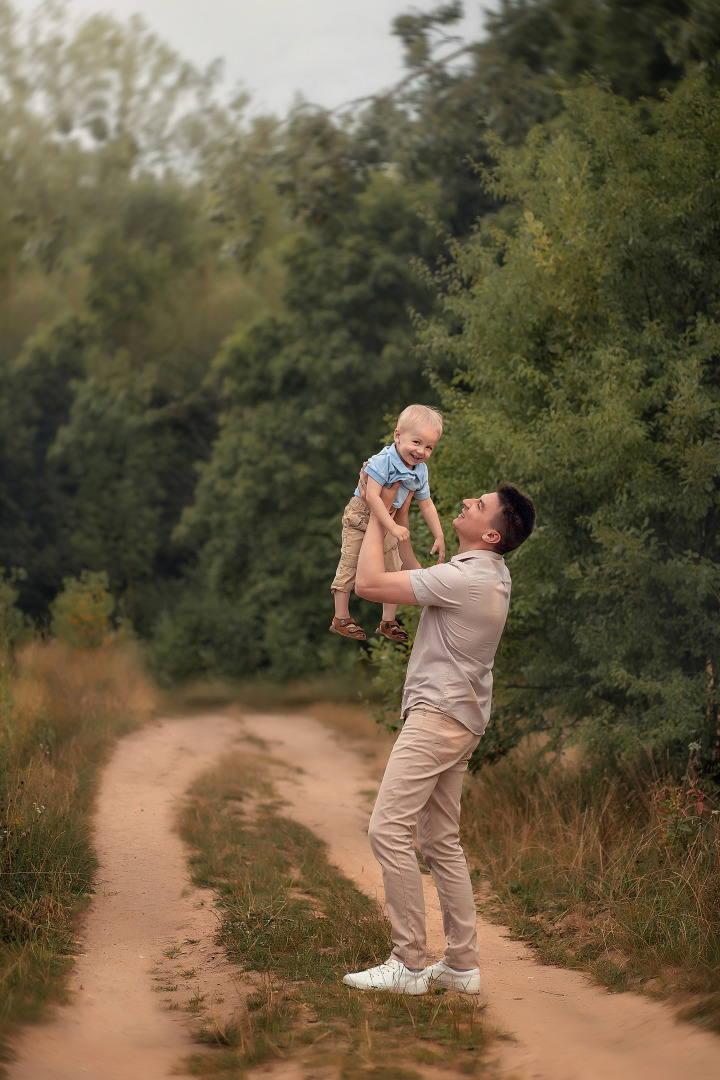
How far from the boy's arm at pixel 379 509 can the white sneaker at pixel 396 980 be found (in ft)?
6.49

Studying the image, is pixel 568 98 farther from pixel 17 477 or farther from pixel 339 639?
pixel 17 477

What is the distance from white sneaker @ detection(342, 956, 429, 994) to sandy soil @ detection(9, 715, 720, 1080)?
378 mm

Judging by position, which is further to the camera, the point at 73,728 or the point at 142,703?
the point at 142,703

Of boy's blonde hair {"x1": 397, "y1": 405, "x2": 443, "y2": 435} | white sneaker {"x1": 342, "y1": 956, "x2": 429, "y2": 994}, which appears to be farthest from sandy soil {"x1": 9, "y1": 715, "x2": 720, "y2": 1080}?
boy's blonde hair {"x1": 397, "y1": 405, "x2": 443, "y2": 435}

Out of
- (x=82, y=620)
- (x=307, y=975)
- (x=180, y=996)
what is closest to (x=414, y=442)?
(x=307, y=975)

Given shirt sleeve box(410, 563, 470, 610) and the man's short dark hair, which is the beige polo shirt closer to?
shirt sleeve box(410, 563, 470, 610)

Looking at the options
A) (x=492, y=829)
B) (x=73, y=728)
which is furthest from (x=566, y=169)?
(x=73, y=728)

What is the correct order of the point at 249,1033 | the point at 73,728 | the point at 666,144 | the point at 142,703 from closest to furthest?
1. the point at 249,1033
2. the point at 666,144
3. the point at 73,728
4. the point at 142,703

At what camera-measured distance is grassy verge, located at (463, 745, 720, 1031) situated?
5195 mm

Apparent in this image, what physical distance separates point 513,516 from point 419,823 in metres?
1.50

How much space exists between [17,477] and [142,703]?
54.0ft

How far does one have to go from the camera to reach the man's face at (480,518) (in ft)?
14.8

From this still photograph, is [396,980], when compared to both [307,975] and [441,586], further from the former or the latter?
[441,586]

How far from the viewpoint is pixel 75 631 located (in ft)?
58.0
